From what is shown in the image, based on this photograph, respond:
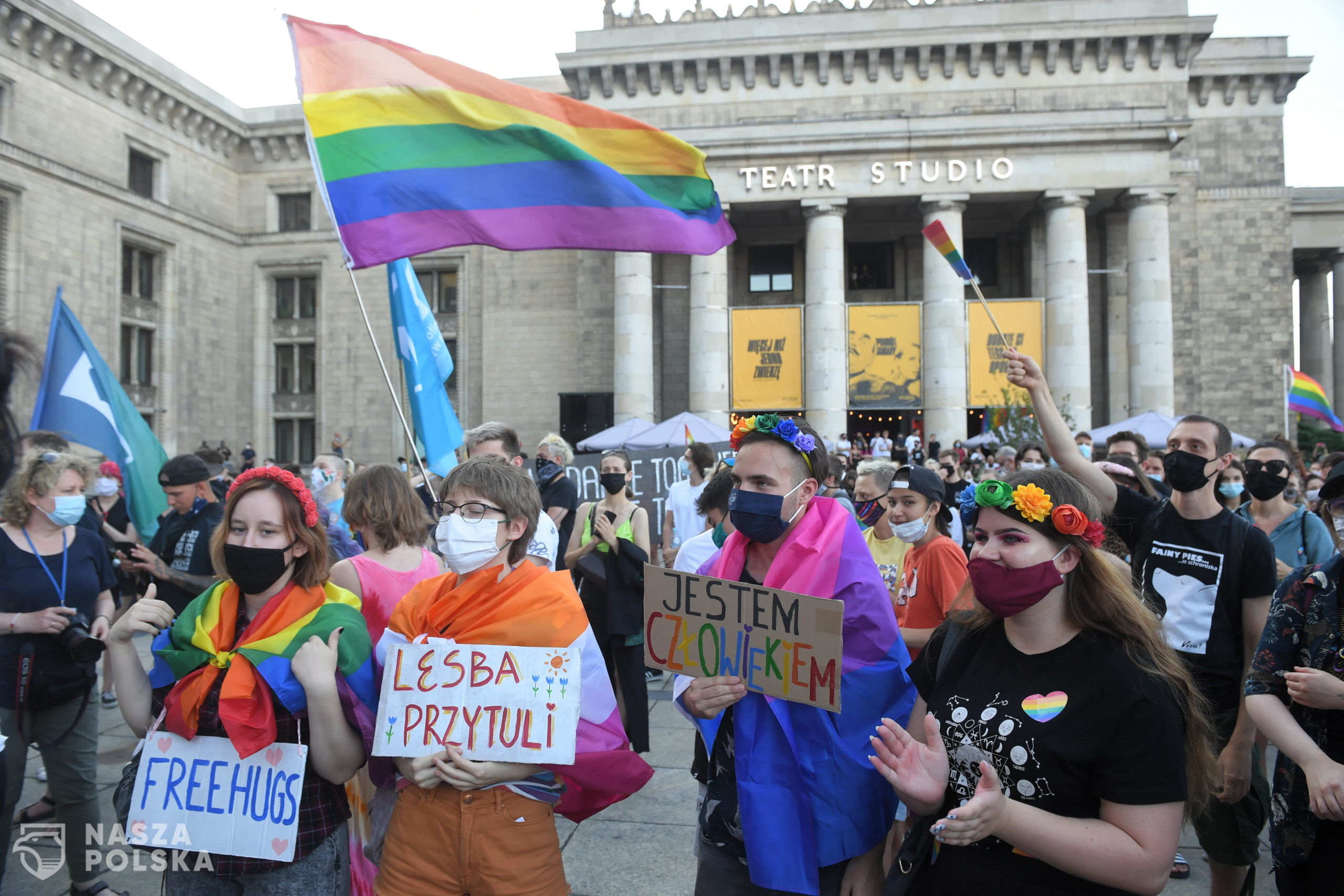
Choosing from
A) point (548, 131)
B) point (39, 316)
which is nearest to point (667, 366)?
point (39, 316)

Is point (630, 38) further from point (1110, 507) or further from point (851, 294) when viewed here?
point (1110, 507)

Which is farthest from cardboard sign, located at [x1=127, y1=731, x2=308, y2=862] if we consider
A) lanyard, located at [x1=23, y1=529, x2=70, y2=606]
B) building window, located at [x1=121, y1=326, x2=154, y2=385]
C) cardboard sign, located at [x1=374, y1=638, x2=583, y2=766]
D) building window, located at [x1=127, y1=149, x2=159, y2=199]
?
building window, located at [x1=127, y1=149, x2=159, y2=199]

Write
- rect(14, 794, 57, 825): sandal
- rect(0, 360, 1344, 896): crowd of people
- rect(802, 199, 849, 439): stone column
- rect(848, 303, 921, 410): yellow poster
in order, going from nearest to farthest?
rect(0, 360, 1344, 896): crowd of people
rect(14, 794, 57, 825): sandal
rect(802, 199, 849, 439): stone column
rect(848, 303, 921, 410): yellow poster

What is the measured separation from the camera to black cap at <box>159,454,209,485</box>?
17.5 ft

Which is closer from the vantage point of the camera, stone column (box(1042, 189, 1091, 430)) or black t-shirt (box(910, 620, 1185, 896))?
black t-shirt (box(910, 620, 1185, 896))

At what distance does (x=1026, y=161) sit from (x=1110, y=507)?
28102 mm

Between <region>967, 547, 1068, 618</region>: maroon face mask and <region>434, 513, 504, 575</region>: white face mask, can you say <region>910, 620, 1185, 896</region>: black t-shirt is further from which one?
<region>434, 513, 504, 575</region>: white face mask

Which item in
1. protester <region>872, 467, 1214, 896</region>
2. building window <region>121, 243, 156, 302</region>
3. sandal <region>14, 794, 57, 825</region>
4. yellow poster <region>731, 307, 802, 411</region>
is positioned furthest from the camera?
building window <region>121, 243, 156, 302</region>

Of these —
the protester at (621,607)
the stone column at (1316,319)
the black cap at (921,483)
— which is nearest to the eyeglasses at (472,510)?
the black cap at (921,483)

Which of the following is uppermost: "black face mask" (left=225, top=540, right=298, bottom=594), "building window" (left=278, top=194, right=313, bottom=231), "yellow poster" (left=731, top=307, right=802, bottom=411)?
"building window" (left=278, top=194, right=313, bottom=231)

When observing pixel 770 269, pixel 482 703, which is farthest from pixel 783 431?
pixel 770 269

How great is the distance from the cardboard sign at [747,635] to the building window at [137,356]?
35.9 meters

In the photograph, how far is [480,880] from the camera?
2.79 metres

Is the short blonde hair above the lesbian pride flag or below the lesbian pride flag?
below
